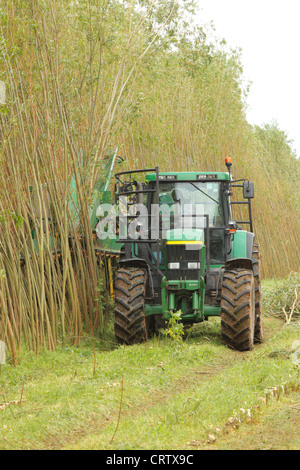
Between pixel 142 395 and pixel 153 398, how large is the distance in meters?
→ 0.10

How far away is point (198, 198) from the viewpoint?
26.6 feet

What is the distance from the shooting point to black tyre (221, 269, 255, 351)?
726 centimetres

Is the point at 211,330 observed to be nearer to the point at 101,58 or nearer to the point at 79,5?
the point at 101,58

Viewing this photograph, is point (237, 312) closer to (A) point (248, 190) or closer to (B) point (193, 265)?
(B) point (193, 265)

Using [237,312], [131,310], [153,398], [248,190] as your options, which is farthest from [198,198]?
[153,398]

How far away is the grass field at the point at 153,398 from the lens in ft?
13.7

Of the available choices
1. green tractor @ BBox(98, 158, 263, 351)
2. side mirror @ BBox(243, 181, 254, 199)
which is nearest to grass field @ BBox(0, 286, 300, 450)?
green tractor @ BBox(98, 158, 263, 351)

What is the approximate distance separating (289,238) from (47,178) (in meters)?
13.2

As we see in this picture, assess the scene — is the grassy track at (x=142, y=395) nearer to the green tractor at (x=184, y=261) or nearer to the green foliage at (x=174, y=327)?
the green foliage at (x=174, y=327)

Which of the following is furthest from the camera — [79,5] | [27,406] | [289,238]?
[289,238]

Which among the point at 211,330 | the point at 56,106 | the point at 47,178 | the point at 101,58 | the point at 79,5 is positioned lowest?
the point at 211,330

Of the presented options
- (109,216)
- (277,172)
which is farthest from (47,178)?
(277,172)

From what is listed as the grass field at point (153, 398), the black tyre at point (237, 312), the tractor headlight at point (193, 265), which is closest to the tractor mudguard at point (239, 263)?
the black tyre at point (237, 312)
